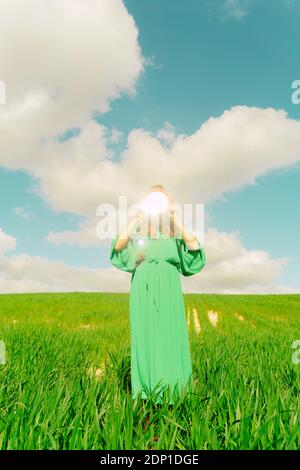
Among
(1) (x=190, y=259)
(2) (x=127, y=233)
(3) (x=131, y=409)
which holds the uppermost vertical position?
(2) (x=127, y=233)

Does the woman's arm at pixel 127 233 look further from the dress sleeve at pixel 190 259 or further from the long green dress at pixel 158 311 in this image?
the dress sleeve at pixel 190 259

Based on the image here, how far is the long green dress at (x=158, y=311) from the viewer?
303 cm

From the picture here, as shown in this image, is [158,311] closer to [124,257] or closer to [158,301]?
[158,301]

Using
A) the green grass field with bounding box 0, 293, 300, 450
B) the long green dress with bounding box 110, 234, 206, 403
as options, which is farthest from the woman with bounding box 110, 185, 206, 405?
the green grass field with bounding box 0, 293, 300, 450

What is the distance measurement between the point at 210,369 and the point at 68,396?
1.91m

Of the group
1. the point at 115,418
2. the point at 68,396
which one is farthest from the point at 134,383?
the point at 115,418

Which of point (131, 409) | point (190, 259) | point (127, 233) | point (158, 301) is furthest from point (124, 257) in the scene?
point (131, 409)

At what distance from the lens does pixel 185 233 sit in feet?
10.5

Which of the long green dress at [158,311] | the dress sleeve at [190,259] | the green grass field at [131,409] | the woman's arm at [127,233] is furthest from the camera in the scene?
the dress sleeve at [190,259]

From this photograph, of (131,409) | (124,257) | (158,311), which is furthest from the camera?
(124,257)

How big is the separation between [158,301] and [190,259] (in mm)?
476

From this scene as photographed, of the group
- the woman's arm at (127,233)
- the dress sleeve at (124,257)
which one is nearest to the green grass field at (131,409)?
the dress sleeve at (124,257)
